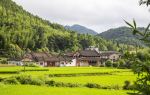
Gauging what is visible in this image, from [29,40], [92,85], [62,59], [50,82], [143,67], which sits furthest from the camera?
[29,40]

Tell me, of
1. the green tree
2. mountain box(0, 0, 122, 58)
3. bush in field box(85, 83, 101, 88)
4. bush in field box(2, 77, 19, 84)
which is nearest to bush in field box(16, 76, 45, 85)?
bush in field box(2, 77, 19, 84)

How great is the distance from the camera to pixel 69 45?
584 feet

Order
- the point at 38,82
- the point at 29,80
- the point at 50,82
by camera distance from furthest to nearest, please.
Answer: the point at 29,80 < the point at 50,82 < the point at 38,82

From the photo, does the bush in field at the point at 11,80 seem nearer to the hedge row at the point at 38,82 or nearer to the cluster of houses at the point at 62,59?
the hedge row at the point at 38,82

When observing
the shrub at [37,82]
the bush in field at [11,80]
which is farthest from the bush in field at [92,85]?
the bush in field at [11,80]

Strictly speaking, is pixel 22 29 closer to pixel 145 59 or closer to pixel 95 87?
pixel 95 87

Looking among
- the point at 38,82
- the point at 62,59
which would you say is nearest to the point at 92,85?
the point at 38,82

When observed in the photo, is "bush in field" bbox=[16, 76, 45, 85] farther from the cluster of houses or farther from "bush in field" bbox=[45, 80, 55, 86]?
the cluster of houses

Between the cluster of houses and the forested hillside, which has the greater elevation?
the forested hillside

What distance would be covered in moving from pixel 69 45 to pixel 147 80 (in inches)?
6648

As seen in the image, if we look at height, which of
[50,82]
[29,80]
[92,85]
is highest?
[29,80]

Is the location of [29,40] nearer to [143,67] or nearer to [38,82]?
[38,82]

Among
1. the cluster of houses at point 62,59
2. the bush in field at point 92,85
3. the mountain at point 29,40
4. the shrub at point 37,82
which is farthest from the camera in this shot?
Answer: the mountain at point 29,40

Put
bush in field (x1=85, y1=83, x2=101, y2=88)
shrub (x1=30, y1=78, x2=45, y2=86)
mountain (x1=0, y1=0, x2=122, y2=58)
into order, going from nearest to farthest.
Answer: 1. bush in field (x1=85, y1=83, x2=101, y2=88)
2. shrub (x1=30, y1=78, x2=45, y2=86)
3. mountain (x1=0, y1=0, x2=122, y2=58)
